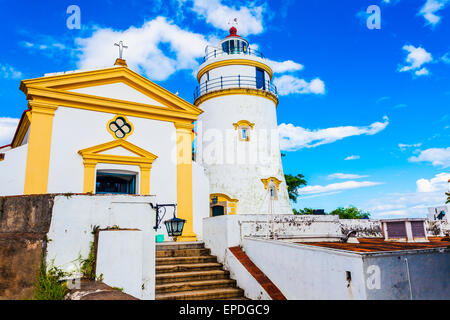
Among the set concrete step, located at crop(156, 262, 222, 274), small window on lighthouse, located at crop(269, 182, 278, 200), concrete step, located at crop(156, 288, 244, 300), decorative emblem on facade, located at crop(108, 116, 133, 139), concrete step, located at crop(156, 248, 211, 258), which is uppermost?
decorative emblem on facade, located at crop(108, 116, 133, 139)

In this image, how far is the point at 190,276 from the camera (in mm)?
8555

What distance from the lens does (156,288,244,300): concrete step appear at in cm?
762

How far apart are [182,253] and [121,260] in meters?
4.39

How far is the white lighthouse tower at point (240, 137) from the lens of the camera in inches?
667

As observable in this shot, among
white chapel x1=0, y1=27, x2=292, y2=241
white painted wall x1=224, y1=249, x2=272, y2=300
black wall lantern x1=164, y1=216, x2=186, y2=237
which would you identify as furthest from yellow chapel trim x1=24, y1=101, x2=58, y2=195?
white painted wall x1=224, y1=249, x2=272, y2=300

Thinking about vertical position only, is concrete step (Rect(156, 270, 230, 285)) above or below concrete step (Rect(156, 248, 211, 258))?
below

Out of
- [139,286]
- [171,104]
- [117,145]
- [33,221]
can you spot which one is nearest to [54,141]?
[117,145]

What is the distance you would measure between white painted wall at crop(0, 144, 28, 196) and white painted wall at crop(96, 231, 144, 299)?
6387 mm

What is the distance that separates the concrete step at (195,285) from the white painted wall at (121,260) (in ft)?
7.61

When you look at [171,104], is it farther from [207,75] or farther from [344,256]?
[344,256]

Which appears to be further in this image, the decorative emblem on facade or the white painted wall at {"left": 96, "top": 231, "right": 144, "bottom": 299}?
the decorative emblem on facade

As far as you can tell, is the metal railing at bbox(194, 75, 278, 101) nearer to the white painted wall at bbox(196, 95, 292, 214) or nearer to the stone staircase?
the white painted wall at bbox(196, 95, 292, 214)

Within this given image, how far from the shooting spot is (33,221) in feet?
17.5
